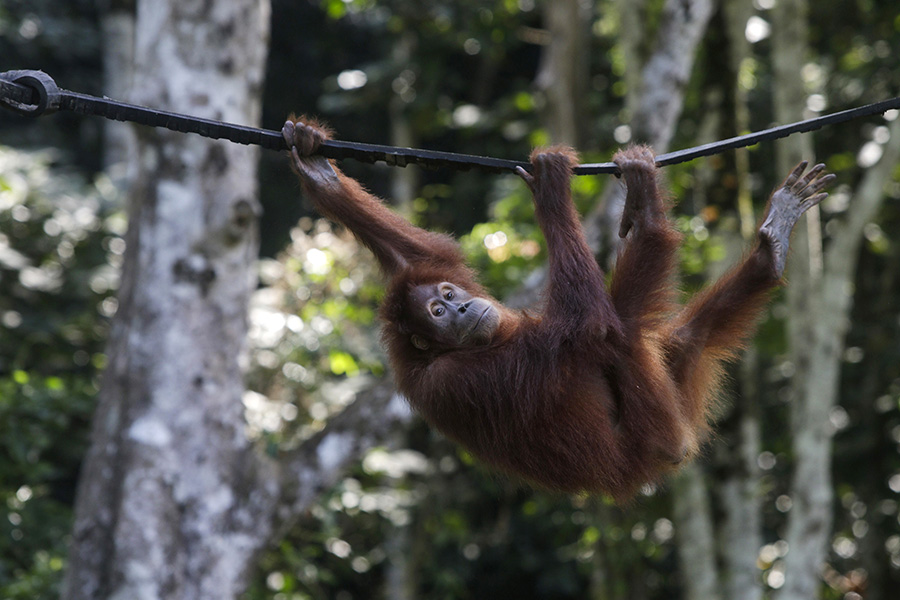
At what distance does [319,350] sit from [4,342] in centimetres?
263

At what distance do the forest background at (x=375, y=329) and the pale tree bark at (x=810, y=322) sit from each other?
21 millimetres

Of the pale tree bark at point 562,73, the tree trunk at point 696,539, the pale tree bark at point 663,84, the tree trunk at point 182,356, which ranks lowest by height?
the tree trunk at point 696,539

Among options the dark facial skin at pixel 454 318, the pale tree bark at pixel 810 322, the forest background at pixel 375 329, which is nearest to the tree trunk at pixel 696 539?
the forest background at pixel 375 329

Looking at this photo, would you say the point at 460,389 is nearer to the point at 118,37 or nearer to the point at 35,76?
the point at 35,76

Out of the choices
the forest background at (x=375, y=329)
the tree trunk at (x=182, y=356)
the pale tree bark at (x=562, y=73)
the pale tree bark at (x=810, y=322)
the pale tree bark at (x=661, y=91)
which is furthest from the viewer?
the pale tree bark at (x=562, y=73)

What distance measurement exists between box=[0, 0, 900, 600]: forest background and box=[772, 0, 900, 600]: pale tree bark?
21 millimetres

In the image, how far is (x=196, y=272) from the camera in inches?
194

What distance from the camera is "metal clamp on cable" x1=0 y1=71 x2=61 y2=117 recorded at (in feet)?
8.46

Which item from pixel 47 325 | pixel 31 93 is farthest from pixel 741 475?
pixel 31 93

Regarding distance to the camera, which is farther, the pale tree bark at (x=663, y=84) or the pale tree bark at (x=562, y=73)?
the pale tree bark at (x=562, y=73)

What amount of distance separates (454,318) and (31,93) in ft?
4.97

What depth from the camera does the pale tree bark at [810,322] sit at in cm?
650

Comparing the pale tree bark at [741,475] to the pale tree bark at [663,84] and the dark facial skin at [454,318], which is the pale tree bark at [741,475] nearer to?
the pale tree bark at [663,84]

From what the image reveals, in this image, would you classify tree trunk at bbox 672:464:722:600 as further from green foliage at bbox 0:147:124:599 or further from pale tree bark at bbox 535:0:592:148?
green foliage at bbox 0:147:124:599
